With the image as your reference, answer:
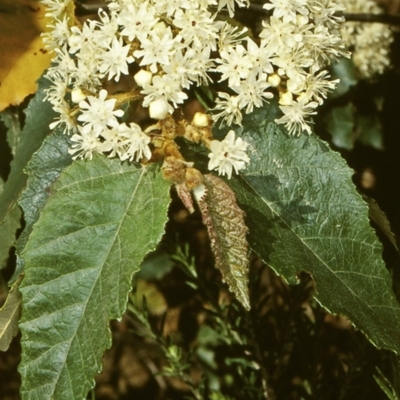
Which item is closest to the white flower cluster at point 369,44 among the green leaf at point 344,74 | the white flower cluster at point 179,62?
the green leaf at point 344,74

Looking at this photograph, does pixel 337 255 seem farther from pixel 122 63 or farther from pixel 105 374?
pixel 105 374

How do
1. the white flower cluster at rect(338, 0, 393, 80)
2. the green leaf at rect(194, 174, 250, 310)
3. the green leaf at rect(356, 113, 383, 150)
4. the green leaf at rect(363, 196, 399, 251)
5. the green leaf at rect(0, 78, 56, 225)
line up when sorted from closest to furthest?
the green leaf at rect(194, 174, 250, 310) → the green leaf at rect(363, 196, 399, 251) → the green leaf at rect(0, 78, 56, 225) → the white flower cluster at rect(338, 0, 393, 80) → the green leaf at rect(356, 113, 383, 150)

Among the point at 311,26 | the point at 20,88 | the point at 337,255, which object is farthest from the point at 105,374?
the point at 311,26

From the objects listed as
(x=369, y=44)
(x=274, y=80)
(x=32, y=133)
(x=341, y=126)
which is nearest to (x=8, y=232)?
(x=32, y=133)

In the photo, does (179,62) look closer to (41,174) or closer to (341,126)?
(41,174)

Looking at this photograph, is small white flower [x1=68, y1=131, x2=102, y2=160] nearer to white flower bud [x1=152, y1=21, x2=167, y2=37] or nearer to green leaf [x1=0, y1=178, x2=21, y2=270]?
white flower bud [x1=152, y1=21, x2=167, y2=37]

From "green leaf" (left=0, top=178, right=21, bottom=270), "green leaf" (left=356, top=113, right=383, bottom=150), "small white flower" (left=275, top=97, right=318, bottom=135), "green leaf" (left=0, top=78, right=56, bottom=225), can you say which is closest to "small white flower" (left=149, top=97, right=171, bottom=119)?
"small white flower" (left=275, top=97, right=318, bottom=135)
